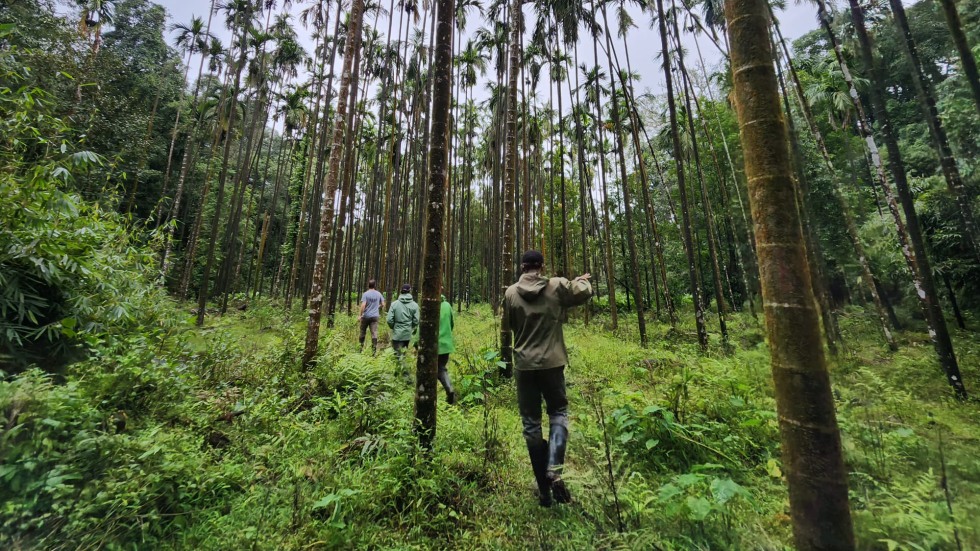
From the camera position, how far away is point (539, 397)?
3119mm

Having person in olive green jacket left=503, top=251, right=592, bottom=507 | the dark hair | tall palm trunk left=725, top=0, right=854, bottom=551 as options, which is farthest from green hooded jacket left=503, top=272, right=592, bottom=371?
tall palm trunk left=725, top=0, right=854, bottom=551

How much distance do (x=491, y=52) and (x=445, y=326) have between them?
1427 centimetres

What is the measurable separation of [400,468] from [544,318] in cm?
185

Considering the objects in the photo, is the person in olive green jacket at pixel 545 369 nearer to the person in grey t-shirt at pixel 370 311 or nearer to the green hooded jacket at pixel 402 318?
the green hooded jacket at pixel 402 318

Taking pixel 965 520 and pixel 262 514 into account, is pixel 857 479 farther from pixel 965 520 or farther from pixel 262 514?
pixel 262 514

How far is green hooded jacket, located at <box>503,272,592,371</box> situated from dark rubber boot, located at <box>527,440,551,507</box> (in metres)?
0.68

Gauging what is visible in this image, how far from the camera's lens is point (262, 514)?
2.58 m

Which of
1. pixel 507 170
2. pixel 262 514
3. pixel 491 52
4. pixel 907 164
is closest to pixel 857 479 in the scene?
pixel 262 514

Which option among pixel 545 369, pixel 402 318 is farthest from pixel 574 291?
pixel 402 318

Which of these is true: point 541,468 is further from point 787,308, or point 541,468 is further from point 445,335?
point 445,335

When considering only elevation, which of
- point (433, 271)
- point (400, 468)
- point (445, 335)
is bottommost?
point (400, 468)

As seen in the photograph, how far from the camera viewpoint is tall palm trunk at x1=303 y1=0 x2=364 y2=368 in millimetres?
6352

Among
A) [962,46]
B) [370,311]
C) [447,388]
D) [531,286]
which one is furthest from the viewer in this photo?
[370,311]

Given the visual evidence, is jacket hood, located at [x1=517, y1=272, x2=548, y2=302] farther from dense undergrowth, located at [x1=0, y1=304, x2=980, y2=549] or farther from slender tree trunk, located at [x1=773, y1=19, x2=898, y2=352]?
slender tree trunk, located at [x1=773, y1=19, x2=898, y2=352]
